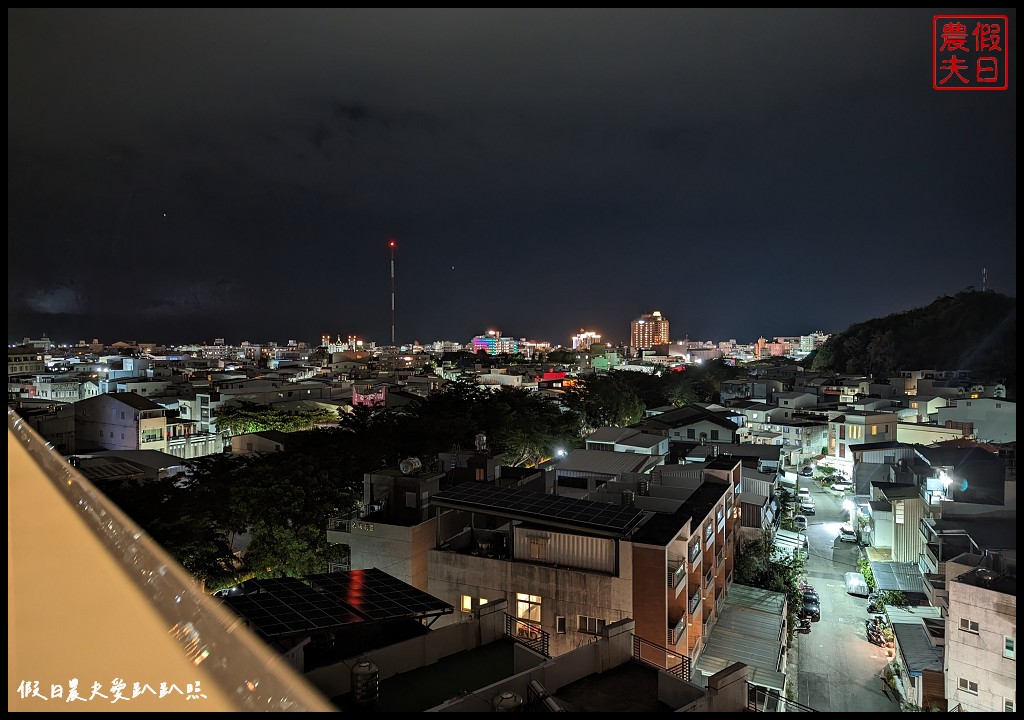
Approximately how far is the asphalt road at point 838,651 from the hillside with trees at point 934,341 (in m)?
16.2

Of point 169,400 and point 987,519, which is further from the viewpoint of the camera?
point 169,400

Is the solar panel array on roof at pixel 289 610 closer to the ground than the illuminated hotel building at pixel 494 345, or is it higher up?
closer to the ground

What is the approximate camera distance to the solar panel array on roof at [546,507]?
14.6ft

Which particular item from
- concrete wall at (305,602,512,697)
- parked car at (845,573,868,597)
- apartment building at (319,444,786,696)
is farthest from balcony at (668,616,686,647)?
parked car at (845,573,868,597)

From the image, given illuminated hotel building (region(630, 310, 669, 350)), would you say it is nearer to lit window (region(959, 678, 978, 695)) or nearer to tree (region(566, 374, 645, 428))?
tree (region(566, 374, 645, 428))

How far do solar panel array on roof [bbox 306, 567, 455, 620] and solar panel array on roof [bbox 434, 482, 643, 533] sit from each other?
134 cm

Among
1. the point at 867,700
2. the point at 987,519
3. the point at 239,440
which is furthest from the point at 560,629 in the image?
the point at 239,440

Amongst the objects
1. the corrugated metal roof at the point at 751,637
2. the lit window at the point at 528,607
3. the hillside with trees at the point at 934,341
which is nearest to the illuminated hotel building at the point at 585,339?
the hillside with trees at the point at 934,341

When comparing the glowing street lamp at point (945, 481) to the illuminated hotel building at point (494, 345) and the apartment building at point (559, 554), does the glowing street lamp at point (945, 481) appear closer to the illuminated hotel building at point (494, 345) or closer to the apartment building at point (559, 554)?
the apartment building at point (559, 554)

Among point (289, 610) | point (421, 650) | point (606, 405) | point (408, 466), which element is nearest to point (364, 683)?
point (421, 650)

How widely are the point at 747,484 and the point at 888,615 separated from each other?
2.90 m

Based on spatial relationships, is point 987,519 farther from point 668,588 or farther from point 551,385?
point 551,385

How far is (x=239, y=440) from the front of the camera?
1212 centimetres

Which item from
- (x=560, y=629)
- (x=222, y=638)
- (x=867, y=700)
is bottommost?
(x=867, y=700)
